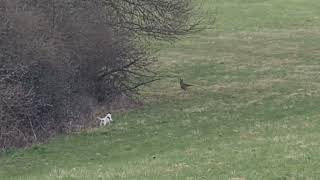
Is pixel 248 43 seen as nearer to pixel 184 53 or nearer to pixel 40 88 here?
pixel 184 53

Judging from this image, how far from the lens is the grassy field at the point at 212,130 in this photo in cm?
1323

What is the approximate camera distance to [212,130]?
63.2 ft

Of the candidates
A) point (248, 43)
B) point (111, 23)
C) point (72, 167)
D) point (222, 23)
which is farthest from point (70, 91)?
point (222, 23)

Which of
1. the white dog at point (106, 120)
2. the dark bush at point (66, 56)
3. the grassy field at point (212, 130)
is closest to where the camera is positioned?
the grassy field at point (212, 130)

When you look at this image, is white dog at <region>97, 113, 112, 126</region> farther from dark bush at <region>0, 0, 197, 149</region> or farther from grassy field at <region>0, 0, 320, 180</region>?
dark bush at <region>0, 0, 197, 149</region>

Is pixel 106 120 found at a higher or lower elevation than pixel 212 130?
lower

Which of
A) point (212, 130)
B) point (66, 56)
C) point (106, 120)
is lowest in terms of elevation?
point (106, 120)

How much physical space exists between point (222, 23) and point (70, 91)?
1279 inches

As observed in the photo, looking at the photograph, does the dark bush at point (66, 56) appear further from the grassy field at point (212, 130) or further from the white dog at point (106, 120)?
the grassy field at point (212, 130)

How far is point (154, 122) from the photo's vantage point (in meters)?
21.4

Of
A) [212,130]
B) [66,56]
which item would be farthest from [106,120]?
[212,130]

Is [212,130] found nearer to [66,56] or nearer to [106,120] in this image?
[106,120]

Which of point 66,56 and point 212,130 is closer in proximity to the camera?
point 212,130

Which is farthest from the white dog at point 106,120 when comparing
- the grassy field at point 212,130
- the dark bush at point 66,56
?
the dark bush at point 66,56
